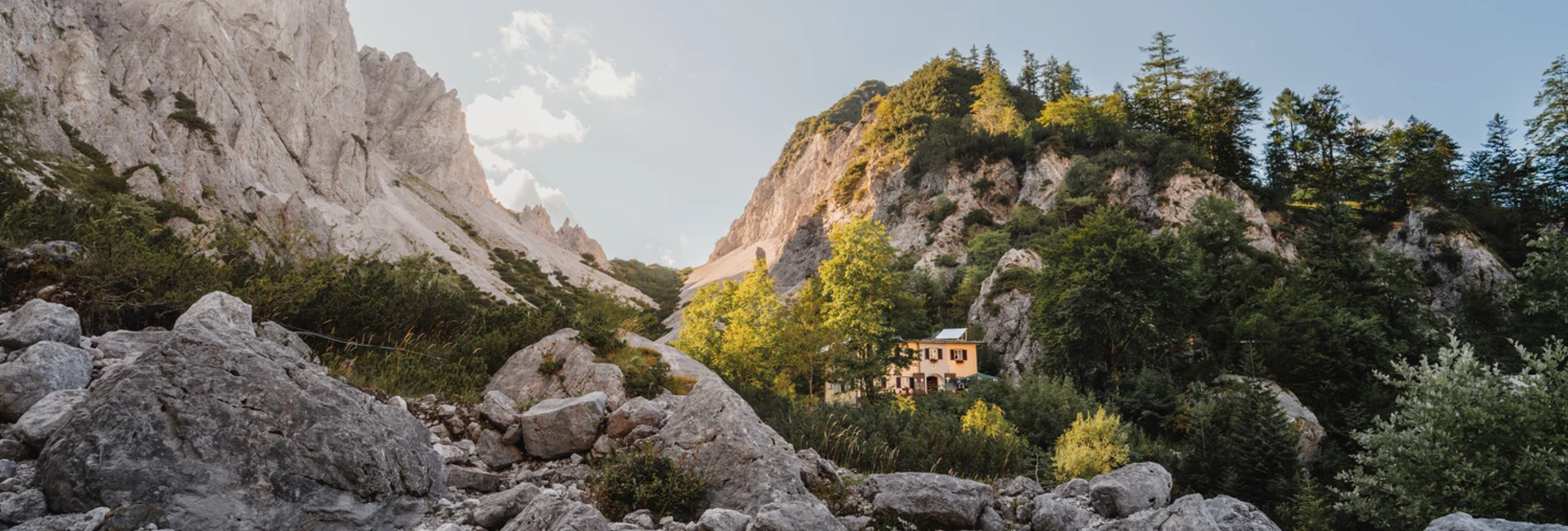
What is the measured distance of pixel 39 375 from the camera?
4.85 m

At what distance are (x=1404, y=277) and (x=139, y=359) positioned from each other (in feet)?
140

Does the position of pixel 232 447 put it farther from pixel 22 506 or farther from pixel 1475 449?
pixel 1475 449

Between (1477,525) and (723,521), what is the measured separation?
6434 mm

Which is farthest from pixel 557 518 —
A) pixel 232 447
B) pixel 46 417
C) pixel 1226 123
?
pixel 1226 123

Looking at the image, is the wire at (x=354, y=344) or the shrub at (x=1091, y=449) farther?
the shrub at (x=1091, y=449)

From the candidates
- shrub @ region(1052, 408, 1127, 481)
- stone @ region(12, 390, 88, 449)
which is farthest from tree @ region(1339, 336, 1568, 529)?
stone @ region(12, 390, 88, 449)

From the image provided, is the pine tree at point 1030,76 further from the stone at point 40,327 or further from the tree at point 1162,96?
the stone at point 40,327

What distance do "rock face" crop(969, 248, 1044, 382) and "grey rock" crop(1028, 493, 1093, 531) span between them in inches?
963

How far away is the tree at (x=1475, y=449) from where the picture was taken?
10.5 meters

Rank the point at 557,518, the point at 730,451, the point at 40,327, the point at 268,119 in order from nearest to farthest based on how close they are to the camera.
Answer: the point at 557,518 → the point at 40,327 → the point at 730,451 → the point at 268,119

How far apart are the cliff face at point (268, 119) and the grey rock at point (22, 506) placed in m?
8.22

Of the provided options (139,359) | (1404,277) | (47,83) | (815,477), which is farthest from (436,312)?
(47,83)

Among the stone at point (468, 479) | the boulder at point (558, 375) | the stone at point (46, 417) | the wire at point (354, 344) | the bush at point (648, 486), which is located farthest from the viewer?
the boulder at point (558, 375)

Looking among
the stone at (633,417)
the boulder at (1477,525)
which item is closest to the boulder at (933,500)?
the stone at (633,417)
